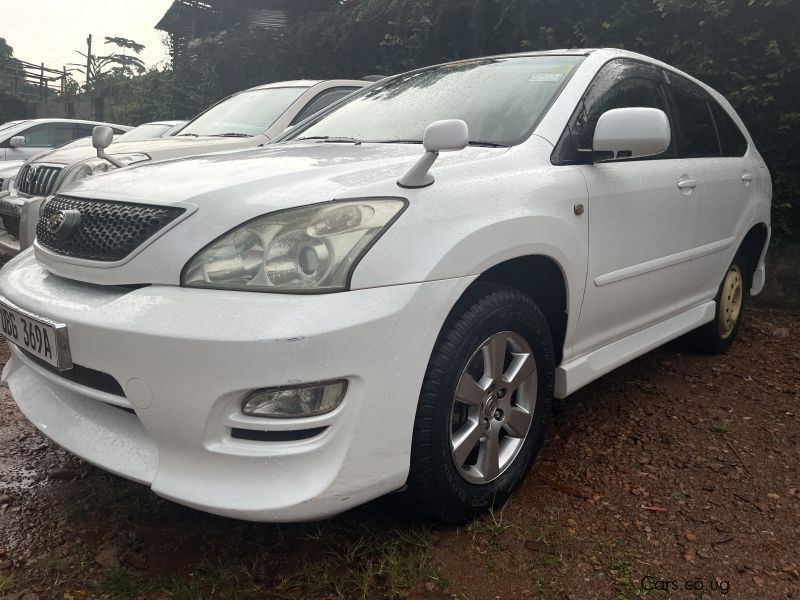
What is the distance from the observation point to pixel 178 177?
1.99m

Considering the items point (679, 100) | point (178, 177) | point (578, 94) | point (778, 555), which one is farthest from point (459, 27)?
point (778, 555)

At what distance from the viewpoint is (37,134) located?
9070 millimetres

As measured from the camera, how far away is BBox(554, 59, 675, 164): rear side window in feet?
7.99

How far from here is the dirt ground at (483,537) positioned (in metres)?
1.83

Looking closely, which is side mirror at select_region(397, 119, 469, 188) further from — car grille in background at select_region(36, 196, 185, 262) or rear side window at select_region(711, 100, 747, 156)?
rear side window at select_region(711, 100, 747, 156)

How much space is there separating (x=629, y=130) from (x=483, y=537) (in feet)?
4.66

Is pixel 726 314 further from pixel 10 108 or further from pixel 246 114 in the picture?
pixel 10 108

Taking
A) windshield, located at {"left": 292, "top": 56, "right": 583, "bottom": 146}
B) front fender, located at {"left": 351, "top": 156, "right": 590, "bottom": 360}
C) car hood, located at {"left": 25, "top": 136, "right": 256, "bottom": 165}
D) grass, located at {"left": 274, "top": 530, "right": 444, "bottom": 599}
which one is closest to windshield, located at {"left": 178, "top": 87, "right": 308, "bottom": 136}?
car hood, located at {"left": 25, "top": 136, "right": 256, "bottom": 165}

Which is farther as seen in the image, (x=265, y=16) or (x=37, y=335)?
(x=265, y=16)

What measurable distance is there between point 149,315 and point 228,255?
0.79ft

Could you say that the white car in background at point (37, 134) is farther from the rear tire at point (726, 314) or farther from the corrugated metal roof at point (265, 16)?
the corrugated metal roof at point (265, 16)

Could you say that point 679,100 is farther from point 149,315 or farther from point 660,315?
point 149,315

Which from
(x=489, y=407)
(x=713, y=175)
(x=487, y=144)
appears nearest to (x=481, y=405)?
(x=489, y=407)

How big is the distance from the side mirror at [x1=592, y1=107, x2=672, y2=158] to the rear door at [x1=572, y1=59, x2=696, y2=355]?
5.6 inches
